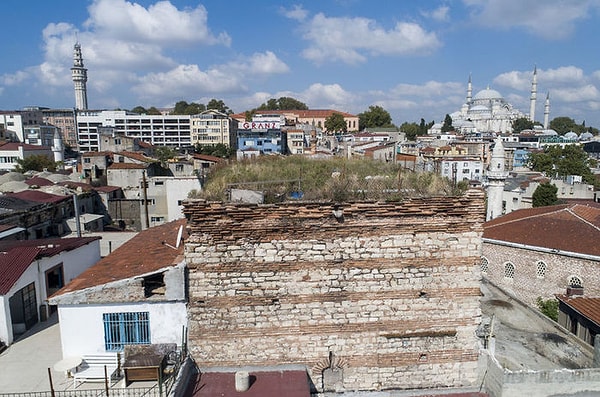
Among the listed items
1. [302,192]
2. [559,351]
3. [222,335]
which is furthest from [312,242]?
[559,351]

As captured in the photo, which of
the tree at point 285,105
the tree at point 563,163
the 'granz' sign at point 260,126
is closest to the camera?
the tree at point 563,163

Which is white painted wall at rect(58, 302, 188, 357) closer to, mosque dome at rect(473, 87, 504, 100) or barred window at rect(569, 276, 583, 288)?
barred window at rect(569, 276, 583, 288)

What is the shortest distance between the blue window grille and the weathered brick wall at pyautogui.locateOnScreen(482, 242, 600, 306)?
18.3m

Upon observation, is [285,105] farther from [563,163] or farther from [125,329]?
[125,329]

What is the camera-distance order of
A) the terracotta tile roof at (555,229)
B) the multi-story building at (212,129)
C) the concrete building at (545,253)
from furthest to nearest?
the multi-story building at (212,129) → the terracotta tile roof at (555,229) → the concrete building at (545,253)

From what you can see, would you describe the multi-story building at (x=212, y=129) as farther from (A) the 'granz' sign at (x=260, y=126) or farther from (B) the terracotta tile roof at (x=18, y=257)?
(B) the terracotta tile roof at (x=18, y=257)

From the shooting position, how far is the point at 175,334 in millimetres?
8195

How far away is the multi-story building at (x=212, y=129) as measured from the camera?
245 feet

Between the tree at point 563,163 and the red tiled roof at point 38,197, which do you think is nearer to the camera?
the red tiled roof at point 38,197

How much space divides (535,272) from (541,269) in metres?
0.31

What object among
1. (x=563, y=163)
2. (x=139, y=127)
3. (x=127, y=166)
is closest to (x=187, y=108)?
(x=139, y=127)

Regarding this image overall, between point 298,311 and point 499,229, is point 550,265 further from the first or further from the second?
point 298,311

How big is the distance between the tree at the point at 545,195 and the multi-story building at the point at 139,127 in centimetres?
6107

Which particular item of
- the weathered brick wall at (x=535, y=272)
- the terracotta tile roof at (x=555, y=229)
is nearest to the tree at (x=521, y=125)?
the terracotta tile roof at (x=555, y=229)
